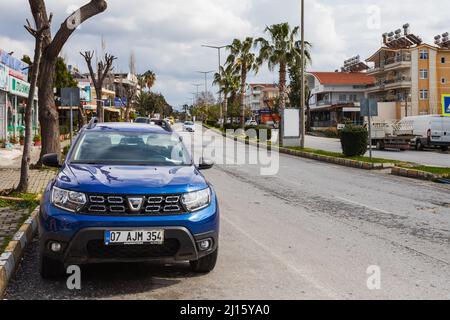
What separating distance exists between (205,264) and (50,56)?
459 inches

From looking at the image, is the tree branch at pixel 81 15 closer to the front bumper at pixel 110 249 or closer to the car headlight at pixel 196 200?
the car headlight at pixel 196 200

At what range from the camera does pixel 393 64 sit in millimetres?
68750

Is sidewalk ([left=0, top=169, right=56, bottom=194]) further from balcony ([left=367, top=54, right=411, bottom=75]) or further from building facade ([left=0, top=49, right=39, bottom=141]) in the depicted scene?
balcony ([left=367, top=54, right=411, bottom=75])

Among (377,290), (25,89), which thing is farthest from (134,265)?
(25,89)

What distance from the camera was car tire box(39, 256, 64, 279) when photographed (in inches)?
204

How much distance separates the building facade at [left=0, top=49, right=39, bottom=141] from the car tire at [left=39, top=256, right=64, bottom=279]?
70.5 feet

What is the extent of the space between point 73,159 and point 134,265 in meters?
1.41

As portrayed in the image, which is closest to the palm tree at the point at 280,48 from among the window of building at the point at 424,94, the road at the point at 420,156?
the road at the point at 420,156

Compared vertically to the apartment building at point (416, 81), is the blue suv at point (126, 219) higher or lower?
lower

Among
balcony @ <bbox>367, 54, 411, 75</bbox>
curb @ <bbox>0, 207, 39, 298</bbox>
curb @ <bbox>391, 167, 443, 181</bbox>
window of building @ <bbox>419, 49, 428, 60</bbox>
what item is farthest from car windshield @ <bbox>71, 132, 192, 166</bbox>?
window of building @ <bbox>419, 49, 428, 60</bbox>

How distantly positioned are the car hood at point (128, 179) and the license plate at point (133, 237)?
0.38m

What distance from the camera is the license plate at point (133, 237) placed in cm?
481

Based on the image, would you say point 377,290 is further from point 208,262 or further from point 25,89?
point 25,89

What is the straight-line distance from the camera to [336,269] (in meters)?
5.78
